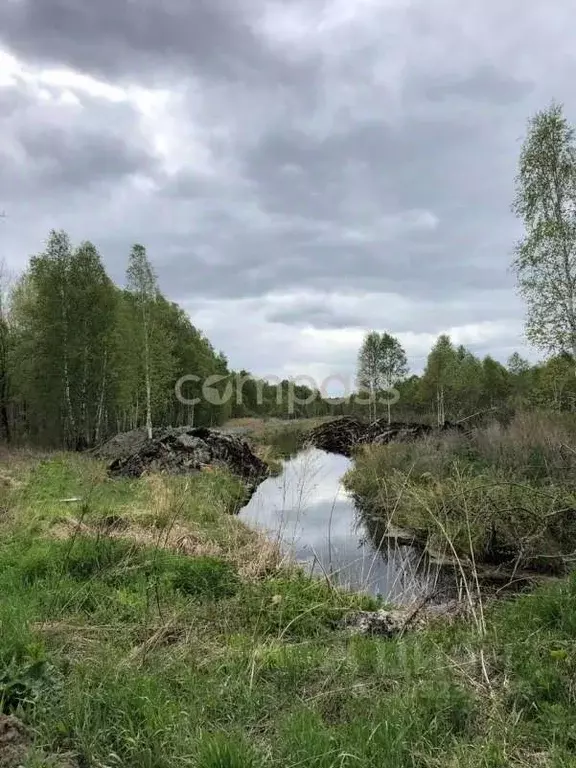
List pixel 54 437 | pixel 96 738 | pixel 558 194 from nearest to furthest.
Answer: pixel 96 738, pixel 558 194, pixel 54 437

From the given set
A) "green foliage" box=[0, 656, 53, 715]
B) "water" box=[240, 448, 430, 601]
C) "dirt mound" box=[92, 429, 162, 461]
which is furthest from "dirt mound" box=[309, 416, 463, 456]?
"green foliage" box=[0, 656, 53, 715]

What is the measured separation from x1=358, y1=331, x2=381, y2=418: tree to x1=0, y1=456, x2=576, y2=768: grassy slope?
49.7m

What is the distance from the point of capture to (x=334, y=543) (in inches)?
431

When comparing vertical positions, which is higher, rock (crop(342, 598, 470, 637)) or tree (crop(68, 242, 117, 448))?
tree (crop(68, 242, 117, 448))

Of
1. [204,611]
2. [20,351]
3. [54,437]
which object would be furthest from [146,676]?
[54,437]

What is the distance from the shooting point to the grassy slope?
120 inches

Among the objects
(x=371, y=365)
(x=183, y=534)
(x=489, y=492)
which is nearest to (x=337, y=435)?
(x=371, y=365)

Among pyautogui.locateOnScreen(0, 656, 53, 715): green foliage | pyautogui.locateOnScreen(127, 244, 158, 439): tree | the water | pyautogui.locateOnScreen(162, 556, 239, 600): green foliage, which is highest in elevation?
pyautogui.locateOnScreen(127, 244, 158, 439): tree

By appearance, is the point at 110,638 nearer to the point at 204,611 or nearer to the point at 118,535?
the point at 204,611

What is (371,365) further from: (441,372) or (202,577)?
(202,577)

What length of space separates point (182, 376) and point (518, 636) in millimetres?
40883

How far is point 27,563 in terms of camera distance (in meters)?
6.62

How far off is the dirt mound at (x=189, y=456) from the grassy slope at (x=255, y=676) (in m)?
11.3

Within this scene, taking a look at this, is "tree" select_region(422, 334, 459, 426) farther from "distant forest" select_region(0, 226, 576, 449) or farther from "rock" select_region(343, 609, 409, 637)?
"rock" select_region(343, 609, 409, 637)
